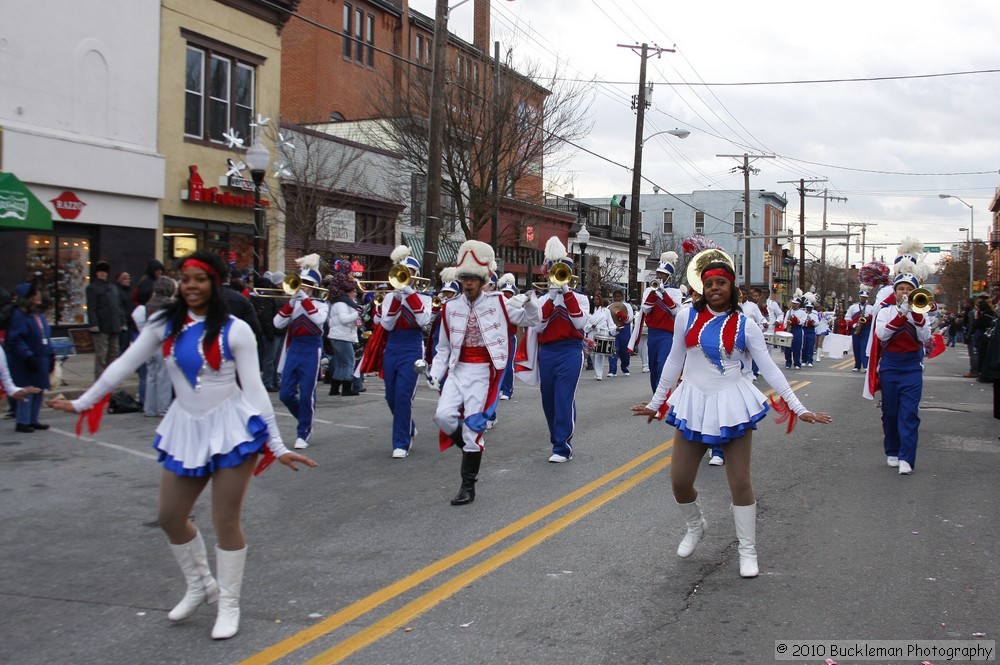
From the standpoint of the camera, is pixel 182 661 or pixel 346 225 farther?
pixel 346 225

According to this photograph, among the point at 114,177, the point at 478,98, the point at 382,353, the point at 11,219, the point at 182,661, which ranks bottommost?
the point at 182,661

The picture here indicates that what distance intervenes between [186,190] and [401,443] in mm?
13584

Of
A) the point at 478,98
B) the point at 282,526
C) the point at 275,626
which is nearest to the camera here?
the point at 275,626

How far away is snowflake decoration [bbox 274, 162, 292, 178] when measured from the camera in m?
23.5

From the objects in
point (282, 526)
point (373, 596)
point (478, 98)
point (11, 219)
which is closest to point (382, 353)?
point (282, 526)

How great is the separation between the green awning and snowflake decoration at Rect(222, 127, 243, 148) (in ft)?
24.1

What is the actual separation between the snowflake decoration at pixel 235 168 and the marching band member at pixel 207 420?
18.2 meters

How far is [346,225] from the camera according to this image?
89.7ft

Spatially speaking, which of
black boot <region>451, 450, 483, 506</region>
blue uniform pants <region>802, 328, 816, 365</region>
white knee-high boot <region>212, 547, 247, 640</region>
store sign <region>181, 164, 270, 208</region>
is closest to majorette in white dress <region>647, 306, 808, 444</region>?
black boot <region>451, 450, 483, 506</region>

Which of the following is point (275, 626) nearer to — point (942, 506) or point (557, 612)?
point (557, 612)

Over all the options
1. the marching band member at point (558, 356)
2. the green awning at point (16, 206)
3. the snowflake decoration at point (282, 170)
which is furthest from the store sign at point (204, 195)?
the marching band member at point (558, 356)

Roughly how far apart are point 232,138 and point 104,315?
9.80 meters

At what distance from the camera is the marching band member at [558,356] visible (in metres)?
9.41

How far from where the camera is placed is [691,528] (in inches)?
235
